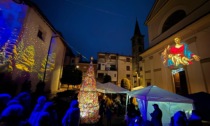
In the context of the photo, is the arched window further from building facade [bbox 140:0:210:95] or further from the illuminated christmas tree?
the illuminated christmas tree

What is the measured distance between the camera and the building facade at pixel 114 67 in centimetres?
3419

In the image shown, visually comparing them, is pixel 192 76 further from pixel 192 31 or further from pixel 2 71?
pixel 2 71

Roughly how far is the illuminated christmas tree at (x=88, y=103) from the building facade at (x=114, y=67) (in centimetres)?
2663

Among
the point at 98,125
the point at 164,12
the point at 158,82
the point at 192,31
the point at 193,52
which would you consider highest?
the point at 164,12

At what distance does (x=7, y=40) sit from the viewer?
812cm

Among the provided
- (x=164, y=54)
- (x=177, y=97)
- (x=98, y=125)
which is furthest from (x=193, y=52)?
(x=98, y=125)

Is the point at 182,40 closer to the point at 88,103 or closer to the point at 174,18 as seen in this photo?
the point at 174,18

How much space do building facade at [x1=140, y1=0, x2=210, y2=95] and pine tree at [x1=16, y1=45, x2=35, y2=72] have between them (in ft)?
43.7

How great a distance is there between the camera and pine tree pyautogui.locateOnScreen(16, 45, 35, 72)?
926 cm

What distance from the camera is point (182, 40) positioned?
8.58 meters

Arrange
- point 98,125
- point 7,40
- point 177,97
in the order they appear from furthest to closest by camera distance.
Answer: point 7,40 → point 98,125 → point 177,97

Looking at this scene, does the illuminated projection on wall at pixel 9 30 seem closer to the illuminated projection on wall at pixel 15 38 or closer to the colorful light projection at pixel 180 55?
the illuminated projection on wall at pixel 15 38

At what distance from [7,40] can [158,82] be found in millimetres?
14428

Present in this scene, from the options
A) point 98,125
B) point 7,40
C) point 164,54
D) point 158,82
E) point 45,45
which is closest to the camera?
point 98,125
